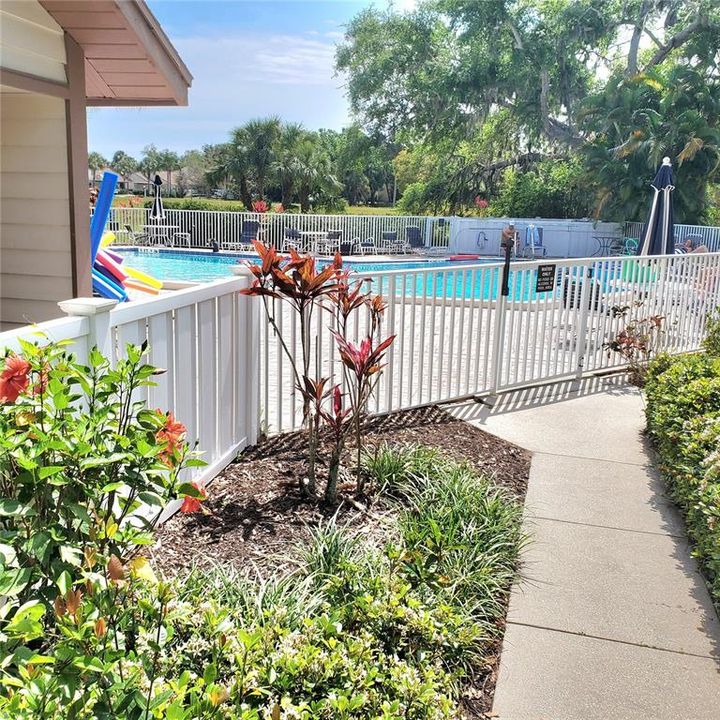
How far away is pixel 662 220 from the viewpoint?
1174 centimetres

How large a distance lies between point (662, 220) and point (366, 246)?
13063 millimetres

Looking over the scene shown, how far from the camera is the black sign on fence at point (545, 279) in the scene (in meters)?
6.41

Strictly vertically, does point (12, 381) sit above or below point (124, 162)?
below

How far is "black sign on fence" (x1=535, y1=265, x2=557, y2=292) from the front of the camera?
6.41m

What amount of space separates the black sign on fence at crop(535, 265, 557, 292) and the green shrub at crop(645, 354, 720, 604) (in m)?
1.28

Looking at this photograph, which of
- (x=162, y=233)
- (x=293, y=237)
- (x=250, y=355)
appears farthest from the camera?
(x=162, y=233)

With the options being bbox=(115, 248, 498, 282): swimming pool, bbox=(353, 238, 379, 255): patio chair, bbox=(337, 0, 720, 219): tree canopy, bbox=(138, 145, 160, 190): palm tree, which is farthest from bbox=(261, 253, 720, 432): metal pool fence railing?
bbox=(138, 145, 160, 190): palm tree

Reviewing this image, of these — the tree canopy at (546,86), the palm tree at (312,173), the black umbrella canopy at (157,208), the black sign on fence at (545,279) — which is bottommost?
the black sign on fence at (545,279)

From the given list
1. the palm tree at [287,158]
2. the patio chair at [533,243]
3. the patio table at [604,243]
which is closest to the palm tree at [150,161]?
the palm tree at [287,158]

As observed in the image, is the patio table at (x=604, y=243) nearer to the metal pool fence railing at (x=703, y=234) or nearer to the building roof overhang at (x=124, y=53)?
the metal pool fence railing at (x=703, y=234)

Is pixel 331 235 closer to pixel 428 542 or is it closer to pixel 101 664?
pixel 428 542

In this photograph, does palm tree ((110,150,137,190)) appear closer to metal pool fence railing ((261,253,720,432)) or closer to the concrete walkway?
metal pool fence railing ((261,253,720,432))

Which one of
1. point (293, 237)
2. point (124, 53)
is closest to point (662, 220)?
point (124, 53)

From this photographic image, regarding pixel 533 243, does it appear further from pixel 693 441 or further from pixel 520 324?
pixel 693 441
